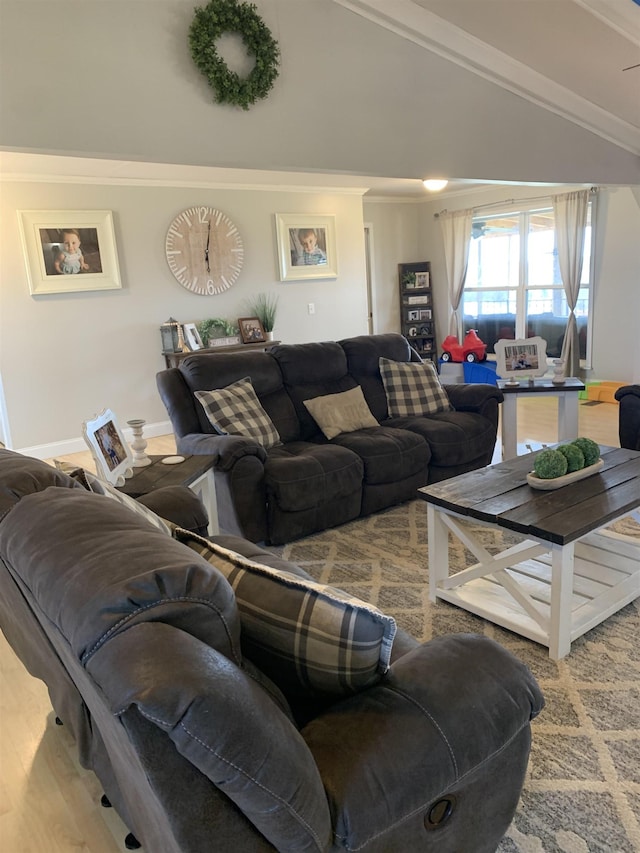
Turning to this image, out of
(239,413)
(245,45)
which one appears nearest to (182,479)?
(239,413)

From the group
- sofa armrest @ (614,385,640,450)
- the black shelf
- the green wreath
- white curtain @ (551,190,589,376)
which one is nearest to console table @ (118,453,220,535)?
the green wreath

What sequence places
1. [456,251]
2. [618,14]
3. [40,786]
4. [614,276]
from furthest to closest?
1. [456,251]
2. [614,276]
3. [618,14]
4. [40,786]

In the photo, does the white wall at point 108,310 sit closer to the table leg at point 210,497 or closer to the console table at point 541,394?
the table leg at point 210,497

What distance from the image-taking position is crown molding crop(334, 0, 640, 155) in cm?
371

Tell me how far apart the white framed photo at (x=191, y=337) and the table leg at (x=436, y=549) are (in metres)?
3.91

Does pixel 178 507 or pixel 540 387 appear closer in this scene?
pixel 178 507

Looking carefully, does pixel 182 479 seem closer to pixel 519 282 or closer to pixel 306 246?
pixel 306 246

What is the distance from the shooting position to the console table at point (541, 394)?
13.8ft

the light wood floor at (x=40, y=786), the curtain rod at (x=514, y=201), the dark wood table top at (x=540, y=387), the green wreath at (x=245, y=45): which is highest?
the green wreath at (x=245, y=45)

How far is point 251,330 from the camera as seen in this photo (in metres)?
6.28

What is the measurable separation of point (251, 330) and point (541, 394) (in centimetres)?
313

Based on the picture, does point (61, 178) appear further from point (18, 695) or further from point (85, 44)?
point (18, 695)

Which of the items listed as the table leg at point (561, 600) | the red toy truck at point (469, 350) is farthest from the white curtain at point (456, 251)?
the table leg at point (561, 600)

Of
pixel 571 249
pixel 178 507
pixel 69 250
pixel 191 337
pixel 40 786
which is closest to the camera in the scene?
pixel 40 786
